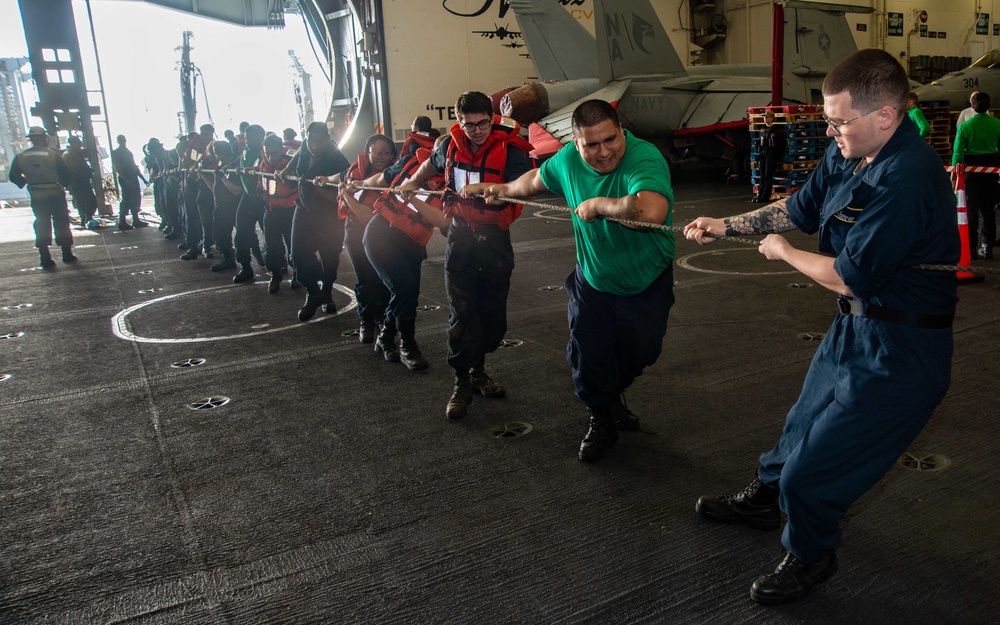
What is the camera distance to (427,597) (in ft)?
8.78

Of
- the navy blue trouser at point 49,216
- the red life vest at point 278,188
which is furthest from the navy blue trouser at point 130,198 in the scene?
the red life vest at point 278,188

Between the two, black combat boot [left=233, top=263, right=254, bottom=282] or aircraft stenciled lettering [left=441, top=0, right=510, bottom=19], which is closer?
black combat boot [left=233, top=263, right=254, bottom=282]

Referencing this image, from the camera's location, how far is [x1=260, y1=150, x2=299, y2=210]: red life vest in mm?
7805

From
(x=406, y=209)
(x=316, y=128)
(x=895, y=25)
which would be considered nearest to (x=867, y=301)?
(x=406, y=209)

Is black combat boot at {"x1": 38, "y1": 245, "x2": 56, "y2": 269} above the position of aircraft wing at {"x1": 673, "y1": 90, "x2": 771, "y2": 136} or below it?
below

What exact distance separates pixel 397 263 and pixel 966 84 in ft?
60.1

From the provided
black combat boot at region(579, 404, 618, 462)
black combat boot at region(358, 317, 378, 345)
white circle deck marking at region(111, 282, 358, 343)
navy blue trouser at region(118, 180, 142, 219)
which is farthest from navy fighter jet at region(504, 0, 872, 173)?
black combat boot at region(579, 404, 618, 462)

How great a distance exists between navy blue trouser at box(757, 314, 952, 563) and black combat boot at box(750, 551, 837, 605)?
87mm

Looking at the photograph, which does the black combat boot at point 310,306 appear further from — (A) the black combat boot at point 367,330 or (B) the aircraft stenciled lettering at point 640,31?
(B) the aircraft stenciled lettering at point 640,31

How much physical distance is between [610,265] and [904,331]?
1.48m

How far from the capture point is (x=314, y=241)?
24.1ft

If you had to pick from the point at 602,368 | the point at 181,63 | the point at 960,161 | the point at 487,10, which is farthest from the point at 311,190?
the point at 181,63

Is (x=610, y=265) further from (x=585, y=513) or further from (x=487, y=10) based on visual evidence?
(x=487, y=10)

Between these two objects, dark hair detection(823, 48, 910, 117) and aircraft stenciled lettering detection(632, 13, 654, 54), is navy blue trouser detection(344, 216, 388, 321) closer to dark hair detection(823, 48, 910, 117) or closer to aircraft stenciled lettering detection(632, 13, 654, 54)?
dark hair detection(823, 48, 910, 117)
